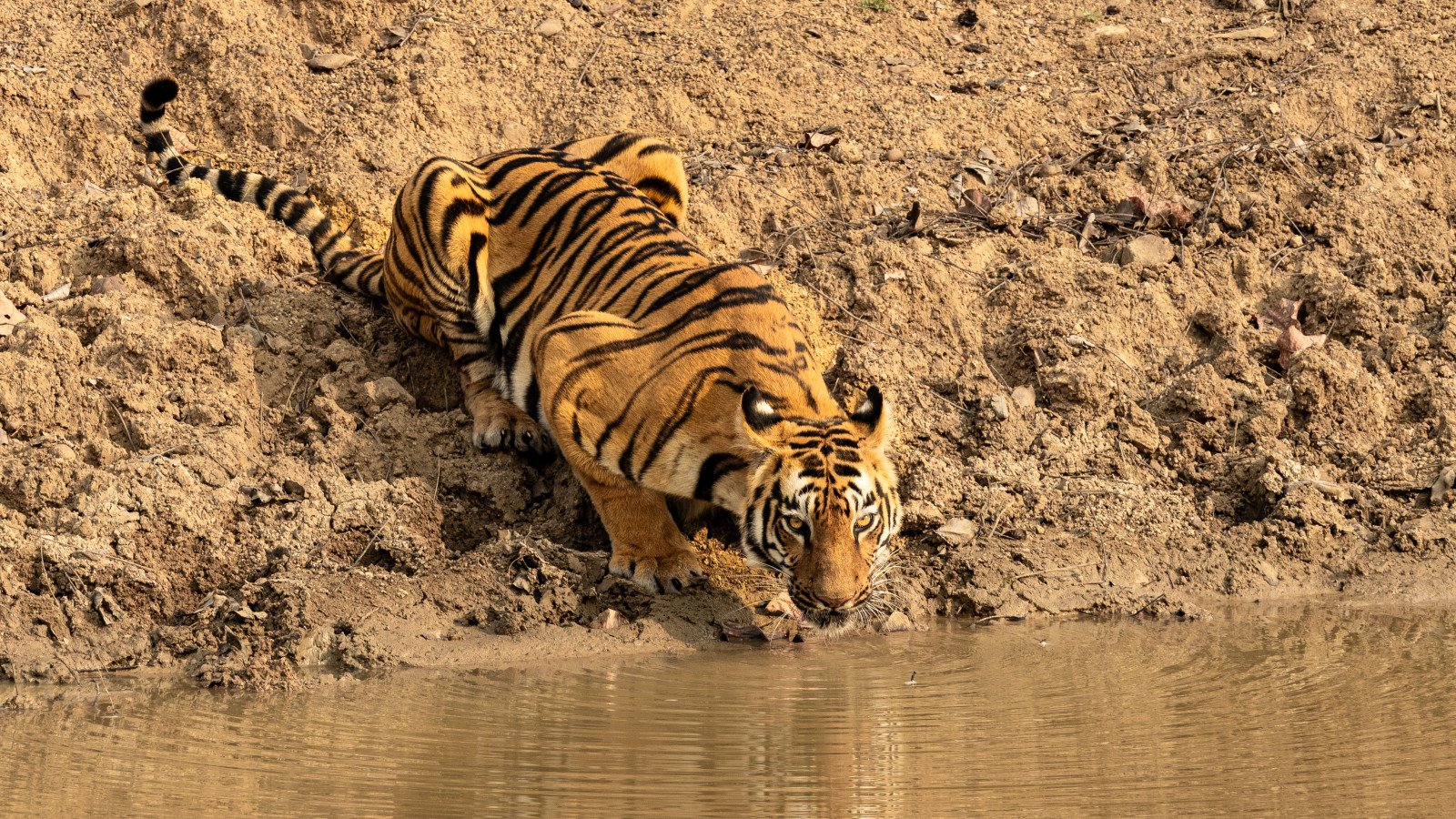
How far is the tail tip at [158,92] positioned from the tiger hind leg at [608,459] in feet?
8.43

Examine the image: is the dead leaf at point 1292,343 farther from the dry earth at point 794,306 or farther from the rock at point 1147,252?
the rock at point 1147,252

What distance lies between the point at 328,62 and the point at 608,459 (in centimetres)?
389

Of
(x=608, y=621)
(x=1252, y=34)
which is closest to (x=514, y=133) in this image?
(x=608, y=621)

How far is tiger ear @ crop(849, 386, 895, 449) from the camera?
5.17 m

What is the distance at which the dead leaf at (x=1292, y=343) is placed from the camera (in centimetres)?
661

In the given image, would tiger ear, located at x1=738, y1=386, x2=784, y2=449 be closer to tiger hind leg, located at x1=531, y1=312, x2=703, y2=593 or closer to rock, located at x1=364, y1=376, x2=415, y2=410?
tiger hind leg, located at x1=531, y1=312, x2=703, y2=593

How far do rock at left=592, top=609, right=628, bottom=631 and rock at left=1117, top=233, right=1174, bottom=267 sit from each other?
10.6ft

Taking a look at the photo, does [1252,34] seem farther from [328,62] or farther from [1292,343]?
[328,62]

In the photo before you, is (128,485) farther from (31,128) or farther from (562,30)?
(562,30)

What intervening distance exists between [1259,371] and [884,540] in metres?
2.31

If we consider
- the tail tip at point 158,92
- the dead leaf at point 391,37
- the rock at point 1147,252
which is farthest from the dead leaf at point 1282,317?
the tail tip at point 158,92

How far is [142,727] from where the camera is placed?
4344 millimetres

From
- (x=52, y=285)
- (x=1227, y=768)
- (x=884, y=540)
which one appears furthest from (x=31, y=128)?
(x=1227, y=768)

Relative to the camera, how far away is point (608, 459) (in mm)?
5613
